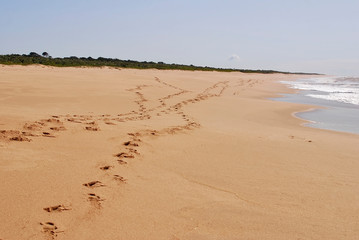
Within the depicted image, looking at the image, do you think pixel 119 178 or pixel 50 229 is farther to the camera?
pixel 119 178

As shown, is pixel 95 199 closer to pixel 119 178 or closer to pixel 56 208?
pixel 56 208

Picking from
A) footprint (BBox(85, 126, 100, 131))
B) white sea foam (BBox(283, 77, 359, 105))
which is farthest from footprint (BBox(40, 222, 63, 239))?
white sea foam (BBox(283, 77, 359, 105))

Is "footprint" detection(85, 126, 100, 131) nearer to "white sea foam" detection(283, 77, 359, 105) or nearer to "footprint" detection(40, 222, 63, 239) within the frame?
"footprint" detection(40, 222, 63, 239)

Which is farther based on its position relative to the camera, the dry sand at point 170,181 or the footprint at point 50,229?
the dry sand at point 170,181

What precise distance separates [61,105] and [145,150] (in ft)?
13.4

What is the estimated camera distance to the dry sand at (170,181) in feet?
8.10

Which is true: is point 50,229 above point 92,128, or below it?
below

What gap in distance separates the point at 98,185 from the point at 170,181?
2.15ft

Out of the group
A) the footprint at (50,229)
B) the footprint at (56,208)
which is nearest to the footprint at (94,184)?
the footprint at (56,208)

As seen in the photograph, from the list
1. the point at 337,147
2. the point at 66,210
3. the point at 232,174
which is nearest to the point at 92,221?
the point at 66,210

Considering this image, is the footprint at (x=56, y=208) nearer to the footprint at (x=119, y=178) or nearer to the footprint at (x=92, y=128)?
the footprint at (x=119, y=178)

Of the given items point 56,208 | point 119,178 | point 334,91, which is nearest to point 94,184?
point 119,178

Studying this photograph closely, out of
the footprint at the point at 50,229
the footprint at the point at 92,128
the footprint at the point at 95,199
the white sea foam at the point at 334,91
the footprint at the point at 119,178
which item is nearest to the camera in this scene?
the footprint at the point at 50,229

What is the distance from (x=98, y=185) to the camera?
3.06 meters
